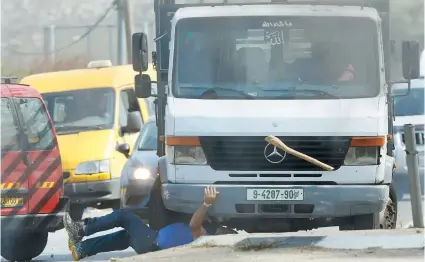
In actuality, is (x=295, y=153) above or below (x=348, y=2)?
below

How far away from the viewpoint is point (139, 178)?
1622 cm

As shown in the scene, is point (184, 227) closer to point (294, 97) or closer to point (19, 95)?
point (294, 97)

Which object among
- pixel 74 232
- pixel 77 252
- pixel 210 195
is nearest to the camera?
pixel 77 252

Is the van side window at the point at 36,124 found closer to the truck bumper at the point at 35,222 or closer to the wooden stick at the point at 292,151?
the truck bumper at the point at 35,222

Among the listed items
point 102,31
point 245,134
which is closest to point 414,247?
A: point 245,134

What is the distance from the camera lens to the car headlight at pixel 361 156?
12.4 metres

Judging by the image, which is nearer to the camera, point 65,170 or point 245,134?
point 245,134

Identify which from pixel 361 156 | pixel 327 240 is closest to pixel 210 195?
pixel 327 240

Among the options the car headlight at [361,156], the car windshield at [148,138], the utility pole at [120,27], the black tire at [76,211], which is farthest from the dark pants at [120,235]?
the utility pole at [120,27]

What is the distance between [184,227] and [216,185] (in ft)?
2.28

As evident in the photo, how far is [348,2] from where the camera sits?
1325cm

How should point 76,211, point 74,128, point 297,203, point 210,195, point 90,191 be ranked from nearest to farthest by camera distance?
point 210,195 < point 297,203 < point 90,191 < point 76,211 < point 74,128

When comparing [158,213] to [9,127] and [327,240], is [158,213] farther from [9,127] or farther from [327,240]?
[9,127]

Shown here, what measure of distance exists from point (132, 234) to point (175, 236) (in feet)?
1.51
